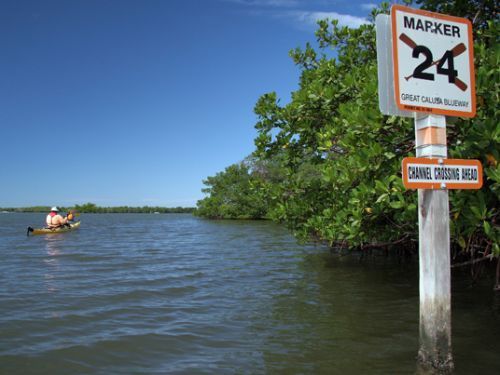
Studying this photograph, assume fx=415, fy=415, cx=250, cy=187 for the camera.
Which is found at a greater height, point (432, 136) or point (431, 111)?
point (431, 111)

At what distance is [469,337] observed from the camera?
18.4 ft

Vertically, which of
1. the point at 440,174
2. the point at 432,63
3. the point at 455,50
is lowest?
the point at 440,174

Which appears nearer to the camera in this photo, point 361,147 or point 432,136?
point 432,136

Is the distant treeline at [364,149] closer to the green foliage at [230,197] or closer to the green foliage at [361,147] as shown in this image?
the green foliage at [361,147]

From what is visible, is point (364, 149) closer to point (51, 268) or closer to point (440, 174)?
point (440, 174)

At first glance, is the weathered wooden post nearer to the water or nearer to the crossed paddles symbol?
the crossed paddles symbol

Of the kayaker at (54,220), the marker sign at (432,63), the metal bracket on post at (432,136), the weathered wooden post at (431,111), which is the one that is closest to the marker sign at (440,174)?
the weathered wooden post at (431,111)

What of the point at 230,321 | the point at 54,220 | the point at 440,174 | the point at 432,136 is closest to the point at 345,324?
the point at 230,321

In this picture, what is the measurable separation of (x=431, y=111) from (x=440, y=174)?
56cm

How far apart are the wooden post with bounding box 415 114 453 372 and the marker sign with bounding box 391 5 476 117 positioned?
189mm

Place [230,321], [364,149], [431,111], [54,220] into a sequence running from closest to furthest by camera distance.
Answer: [431,111]
[364,149]
[230,321]
[54,220]

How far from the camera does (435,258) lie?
3521 millimetres

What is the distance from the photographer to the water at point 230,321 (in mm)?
4969

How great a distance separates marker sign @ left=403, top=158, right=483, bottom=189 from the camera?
340 cm
